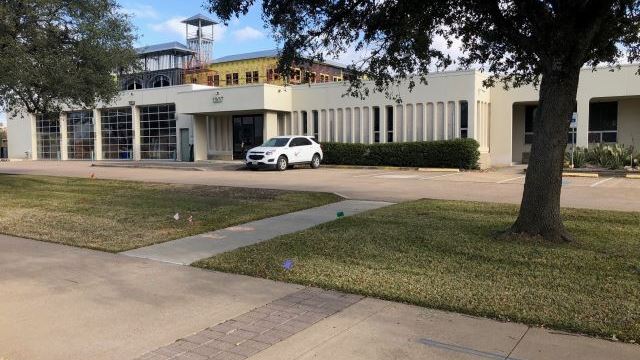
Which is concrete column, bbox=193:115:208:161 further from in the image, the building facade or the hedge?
the hedge

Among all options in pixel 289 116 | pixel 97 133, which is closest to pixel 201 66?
pixel 97 133

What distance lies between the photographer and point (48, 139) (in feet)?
156

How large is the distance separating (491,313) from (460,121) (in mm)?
23729

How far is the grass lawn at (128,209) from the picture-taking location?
962 cm

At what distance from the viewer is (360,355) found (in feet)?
14.4

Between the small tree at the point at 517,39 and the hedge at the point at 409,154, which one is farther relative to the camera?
the hedge at the point at 409,154

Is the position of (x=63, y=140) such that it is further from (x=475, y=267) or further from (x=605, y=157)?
(x=475, y=267)

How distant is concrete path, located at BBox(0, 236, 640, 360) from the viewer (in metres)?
4.44

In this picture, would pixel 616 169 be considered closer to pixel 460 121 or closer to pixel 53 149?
pixel 460 121

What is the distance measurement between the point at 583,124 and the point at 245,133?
63.5ft

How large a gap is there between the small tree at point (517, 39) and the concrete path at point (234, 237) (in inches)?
107

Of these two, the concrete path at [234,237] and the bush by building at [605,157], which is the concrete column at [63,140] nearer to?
the bush by building at [605,157]

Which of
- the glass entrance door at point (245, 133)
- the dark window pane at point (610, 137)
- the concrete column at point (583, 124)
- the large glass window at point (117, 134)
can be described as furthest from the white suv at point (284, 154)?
Result: the large glass window at point (117, 134)

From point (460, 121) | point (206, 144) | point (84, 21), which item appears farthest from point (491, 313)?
point (206, 144)
